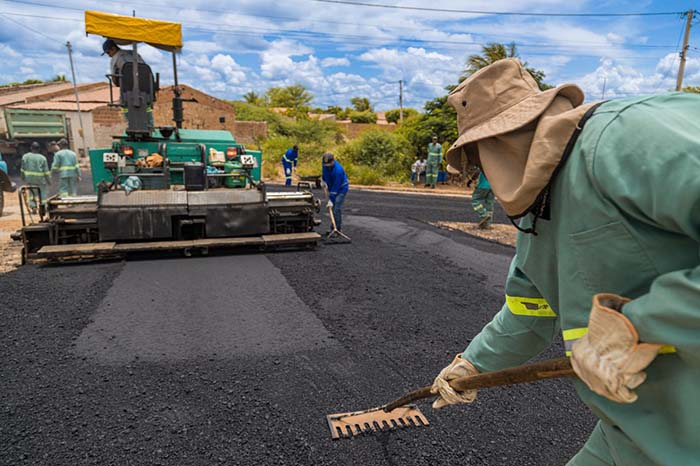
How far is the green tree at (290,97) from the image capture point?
1585 inches

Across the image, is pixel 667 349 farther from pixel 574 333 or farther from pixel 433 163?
pixel 433 163

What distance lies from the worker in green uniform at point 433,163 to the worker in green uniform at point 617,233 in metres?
13.0

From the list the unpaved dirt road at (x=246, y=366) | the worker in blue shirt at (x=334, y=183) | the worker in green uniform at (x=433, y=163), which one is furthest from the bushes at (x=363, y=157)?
the unpaved dirt road at (x=246, y=366)

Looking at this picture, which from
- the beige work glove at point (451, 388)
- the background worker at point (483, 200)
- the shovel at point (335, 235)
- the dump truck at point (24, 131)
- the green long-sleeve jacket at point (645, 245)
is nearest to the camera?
the green long-sleeve jacket at point (645, 245)

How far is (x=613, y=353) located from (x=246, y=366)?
7.99 feet

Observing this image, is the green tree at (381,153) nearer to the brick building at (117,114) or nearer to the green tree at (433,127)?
the green tree at (433,127)

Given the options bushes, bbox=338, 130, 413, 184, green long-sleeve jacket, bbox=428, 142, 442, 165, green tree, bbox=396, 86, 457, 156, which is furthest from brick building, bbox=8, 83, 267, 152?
green long-sleeve jacket, bbox=428, 142, 442, 165

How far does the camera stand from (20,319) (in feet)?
11.9

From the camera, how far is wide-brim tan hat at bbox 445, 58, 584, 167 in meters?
1.15

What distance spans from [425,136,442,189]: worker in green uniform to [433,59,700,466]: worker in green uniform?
42.6 feet

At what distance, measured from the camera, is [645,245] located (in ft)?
3.01

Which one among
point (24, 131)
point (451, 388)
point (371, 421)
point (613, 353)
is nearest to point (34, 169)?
point (24, 131)

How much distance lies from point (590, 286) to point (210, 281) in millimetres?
4079

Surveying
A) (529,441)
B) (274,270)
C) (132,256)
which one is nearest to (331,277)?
(274,270)
